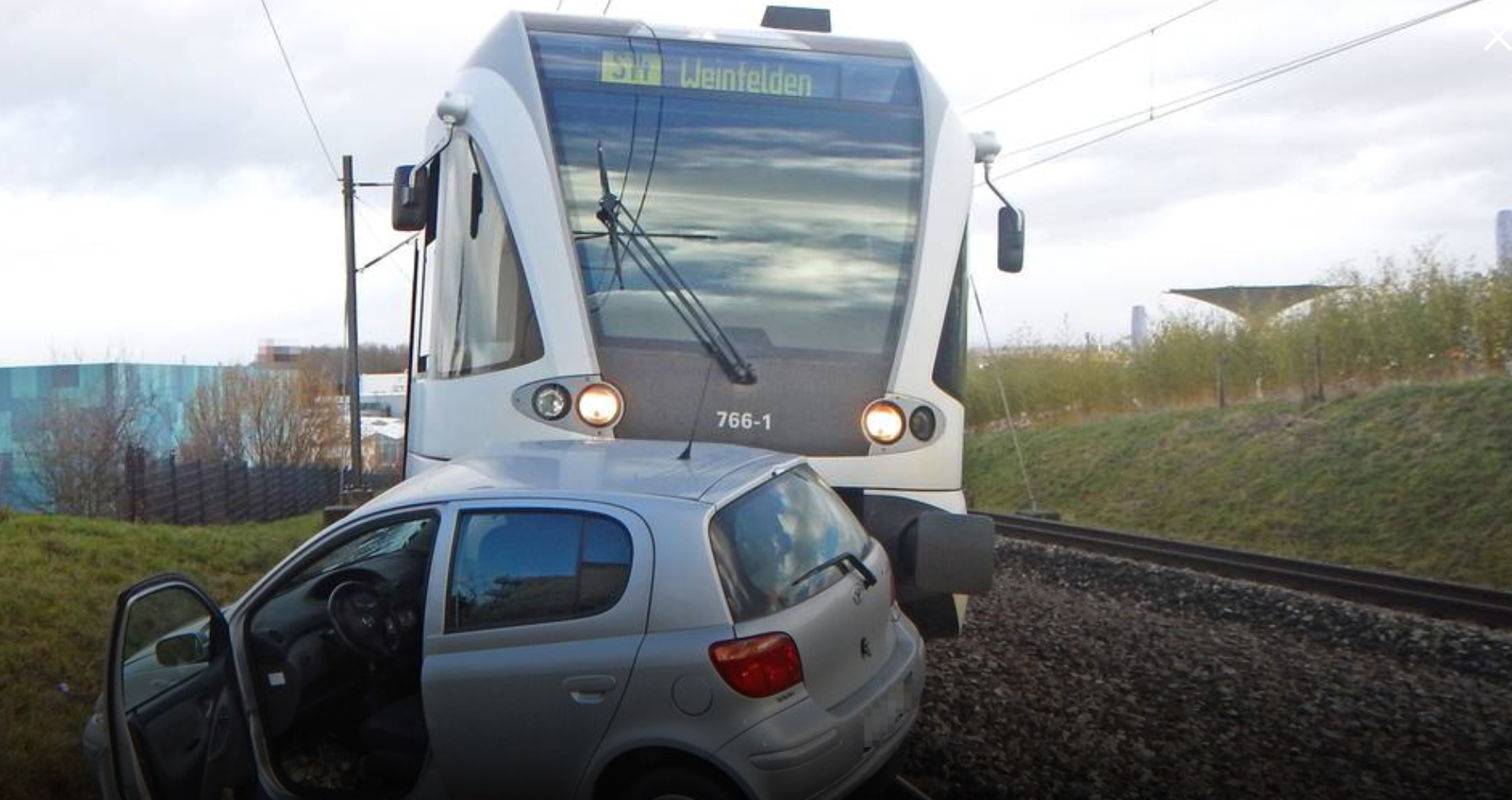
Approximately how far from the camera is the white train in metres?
7.51

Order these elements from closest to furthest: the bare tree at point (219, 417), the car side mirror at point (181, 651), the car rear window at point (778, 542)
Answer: the car rear window at point (778, 542) < the car side mirror at point (181, 651) < the bare tree at point (219, 417)

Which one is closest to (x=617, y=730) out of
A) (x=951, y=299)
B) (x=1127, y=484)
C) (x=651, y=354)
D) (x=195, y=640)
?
(x=195, y=640)

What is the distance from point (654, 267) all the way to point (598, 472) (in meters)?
2.32

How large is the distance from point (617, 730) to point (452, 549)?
893 millimetres

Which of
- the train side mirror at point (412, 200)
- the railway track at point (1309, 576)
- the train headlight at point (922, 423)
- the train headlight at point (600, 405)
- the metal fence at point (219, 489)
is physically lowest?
the metal fence at point (219, 489)

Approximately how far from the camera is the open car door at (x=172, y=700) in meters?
4.71

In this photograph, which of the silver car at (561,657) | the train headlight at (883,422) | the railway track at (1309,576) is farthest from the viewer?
the railway track at (1309,576)

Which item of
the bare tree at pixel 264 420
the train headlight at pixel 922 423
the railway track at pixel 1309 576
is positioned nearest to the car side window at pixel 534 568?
the train headlight at pixel 922 423

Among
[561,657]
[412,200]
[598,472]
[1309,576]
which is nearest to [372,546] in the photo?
[598,472]

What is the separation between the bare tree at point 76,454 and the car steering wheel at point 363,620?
82.2 feet

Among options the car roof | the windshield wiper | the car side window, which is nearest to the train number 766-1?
the windshield wiper

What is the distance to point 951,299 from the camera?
7.93 m

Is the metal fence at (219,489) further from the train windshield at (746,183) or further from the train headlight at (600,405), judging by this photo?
the train headlight at (600,405)

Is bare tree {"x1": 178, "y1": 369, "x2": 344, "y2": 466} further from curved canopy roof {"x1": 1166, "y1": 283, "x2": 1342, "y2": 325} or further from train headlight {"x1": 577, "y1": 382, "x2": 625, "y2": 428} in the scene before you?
train headlight {"x1": 577, "y1": 382, "x2": 625, "y2": 428}
